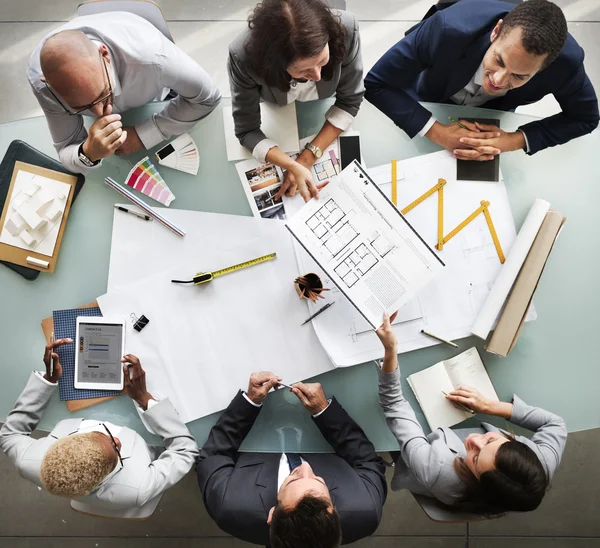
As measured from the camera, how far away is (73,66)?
1.16 meters

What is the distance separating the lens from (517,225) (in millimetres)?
1557

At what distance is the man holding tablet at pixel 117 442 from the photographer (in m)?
1.44

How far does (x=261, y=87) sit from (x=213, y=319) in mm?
716

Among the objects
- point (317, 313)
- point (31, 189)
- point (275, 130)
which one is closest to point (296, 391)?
point (317, 313)

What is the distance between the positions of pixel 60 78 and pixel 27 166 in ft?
1.58

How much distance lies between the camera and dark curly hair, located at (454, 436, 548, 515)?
136 centimetres

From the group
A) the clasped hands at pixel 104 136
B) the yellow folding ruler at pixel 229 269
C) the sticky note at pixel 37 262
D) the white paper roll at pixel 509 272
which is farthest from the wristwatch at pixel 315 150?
the sticky note at pixel 37 262

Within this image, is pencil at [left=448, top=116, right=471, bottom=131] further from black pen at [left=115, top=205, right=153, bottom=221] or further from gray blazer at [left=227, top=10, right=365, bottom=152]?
black pen at [left=115, top=205, right=153, bottom=221]

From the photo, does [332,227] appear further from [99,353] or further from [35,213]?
[35,213]

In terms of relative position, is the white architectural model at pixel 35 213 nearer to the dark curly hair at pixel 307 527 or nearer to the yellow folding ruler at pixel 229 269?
the yellow folding ruler at pixel 229 269

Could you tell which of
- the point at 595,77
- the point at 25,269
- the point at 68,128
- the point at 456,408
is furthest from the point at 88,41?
the point at 595,77

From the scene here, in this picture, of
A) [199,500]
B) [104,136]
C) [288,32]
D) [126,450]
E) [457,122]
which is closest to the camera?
[288,32]

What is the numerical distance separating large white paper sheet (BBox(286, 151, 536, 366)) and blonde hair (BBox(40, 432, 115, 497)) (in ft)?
2.37

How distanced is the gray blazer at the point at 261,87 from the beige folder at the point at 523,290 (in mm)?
702
